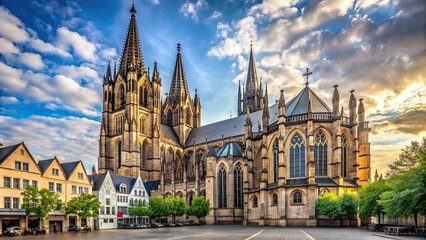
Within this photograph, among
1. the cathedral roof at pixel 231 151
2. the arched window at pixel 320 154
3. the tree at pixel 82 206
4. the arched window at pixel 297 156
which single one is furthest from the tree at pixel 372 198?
the tree at pixel 82 206

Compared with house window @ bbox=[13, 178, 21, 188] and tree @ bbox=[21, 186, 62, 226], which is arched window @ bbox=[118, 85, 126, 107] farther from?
tree @ bbox=[21, 186, 62, 226]

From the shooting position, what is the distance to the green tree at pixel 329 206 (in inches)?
2030

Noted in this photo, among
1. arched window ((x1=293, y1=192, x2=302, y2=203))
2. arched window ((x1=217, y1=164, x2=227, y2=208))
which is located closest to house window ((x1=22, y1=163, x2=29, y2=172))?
arched window ((x1=217, y1=164, x2=227, y2=208))

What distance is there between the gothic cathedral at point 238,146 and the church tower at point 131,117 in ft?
0.87

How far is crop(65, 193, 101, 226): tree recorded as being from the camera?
51500 mm

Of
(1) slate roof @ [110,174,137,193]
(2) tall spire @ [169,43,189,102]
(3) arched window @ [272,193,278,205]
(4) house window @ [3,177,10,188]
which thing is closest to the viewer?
(4) house window @ [3,177,10,188]

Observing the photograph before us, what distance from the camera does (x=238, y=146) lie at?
78.5 m

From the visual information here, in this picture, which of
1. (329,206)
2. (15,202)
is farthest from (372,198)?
(15,202)

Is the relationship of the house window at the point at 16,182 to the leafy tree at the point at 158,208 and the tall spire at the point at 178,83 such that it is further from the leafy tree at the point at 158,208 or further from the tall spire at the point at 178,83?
the tall spire at the point at 178,83

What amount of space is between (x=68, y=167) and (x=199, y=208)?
86.7ft

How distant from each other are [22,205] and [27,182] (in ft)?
15.7

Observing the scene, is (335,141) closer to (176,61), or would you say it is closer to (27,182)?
(27,182)

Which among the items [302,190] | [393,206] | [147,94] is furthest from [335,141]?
[147,94]

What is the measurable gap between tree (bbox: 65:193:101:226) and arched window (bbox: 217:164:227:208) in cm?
2839
